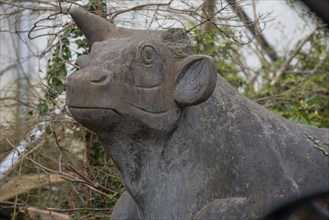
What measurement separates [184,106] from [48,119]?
2.47 meters

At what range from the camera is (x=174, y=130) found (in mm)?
2904

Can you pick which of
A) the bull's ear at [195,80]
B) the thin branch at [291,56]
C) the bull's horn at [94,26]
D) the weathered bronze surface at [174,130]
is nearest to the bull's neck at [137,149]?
the weathered bronze surface at [174,130]

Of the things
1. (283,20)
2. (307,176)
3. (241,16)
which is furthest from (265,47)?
(307,176)

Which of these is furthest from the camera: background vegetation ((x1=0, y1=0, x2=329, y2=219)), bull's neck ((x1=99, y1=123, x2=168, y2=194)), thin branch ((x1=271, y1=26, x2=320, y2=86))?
thin branch ((x1=271, y1=26, x2=320, y2=86))

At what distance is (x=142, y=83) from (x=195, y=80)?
166mm

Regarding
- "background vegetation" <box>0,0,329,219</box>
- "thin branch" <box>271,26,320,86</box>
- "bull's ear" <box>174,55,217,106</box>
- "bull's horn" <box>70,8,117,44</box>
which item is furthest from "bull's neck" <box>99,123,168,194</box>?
"thin branch" <box>271,26,320,86</box>

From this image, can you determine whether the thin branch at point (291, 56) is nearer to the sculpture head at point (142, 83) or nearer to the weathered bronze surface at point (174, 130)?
the weathered bronze surface at point (174, 130)

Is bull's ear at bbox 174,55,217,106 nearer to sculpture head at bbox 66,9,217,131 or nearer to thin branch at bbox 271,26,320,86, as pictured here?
sculpture head at bbox 66,9,217,131

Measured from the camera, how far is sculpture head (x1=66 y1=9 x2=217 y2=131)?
109 inches

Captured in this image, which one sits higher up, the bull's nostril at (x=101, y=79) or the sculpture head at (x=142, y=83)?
the bull's nostril at (x=101, y=79)

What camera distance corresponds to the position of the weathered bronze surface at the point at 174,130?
2812 millimetres

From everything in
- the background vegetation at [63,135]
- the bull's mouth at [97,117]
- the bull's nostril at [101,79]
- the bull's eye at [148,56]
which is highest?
the bull's nostril at [101,79]

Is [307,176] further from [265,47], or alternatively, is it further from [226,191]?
[265,47]

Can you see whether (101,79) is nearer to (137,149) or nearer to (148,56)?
(148,56)
